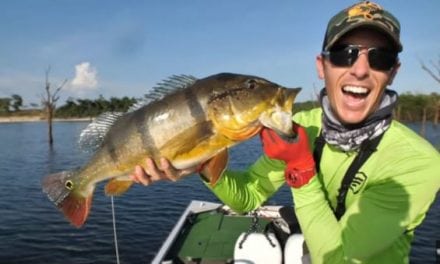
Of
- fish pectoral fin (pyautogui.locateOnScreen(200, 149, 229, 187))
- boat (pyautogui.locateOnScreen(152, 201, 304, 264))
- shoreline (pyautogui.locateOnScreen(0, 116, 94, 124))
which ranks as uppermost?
fish pectoral fin (pyautogui.locateOnScreen(200, 149, 229, 187))

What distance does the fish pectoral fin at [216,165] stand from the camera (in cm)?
275

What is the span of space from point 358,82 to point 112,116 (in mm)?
1697

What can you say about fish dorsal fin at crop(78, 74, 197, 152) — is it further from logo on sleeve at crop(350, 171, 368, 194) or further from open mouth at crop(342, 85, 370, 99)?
logo on sleeve at crop(350, 171, 368, 194)

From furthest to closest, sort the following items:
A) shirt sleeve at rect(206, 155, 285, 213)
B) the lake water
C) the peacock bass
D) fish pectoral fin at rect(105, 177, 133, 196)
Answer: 1. the lake water
2. shirt sleeve at rect(206, 155, 285, 213)
3. fish pectoral fin at rect(105, 177, 133, 196)
4. the peacock bass

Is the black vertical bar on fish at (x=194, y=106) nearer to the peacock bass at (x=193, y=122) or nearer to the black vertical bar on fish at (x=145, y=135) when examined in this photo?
the peacock bass at (x=193, y=122)

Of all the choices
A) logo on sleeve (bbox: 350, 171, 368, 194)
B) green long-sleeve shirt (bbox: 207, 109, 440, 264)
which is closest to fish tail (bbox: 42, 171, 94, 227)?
green long-sleeve shirt (bbox: 207, 109, 440, 264)

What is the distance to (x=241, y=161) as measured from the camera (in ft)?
96.8

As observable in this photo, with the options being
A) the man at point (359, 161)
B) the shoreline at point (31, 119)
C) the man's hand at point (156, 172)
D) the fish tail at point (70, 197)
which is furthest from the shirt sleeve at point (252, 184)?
the shoreline at point (31, 119)

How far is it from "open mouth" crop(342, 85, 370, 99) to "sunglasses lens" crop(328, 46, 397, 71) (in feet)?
0.48

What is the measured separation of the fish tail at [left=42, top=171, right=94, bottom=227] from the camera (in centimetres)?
315

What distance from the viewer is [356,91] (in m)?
2.76

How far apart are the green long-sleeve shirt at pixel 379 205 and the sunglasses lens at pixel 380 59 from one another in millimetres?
441

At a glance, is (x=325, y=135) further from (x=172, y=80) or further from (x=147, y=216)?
(x=147, y=216)

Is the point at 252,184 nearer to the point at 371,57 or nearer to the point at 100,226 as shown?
the point at 371,57
